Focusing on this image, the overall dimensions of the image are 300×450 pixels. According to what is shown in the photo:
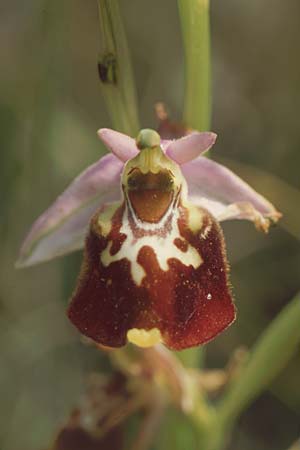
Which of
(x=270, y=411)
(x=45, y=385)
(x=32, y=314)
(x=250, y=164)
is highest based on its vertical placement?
(x=250, y=164)

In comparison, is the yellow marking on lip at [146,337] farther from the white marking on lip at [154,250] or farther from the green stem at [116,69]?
the green stem at [116,69]

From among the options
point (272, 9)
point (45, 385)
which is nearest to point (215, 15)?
point (272, 9)

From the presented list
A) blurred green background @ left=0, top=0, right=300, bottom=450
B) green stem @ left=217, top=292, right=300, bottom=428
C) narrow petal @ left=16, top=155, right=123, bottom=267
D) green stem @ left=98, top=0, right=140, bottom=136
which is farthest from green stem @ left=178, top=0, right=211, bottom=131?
blurred green background @ left=0, top=0, right=300, bottom=450

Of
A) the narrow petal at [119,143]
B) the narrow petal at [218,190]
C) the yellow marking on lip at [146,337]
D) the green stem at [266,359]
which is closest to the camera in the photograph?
the yellow marking on lip at [146,337]

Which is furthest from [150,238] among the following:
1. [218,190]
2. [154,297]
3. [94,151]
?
[94,151]

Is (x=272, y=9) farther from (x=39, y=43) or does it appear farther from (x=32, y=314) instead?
(x=32, y=314)

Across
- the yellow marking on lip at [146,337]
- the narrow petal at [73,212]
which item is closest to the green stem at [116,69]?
the narrow petal at [73,212]

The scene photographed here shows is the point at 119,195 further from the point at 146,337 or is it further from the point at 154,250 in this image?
the point at 146,337
